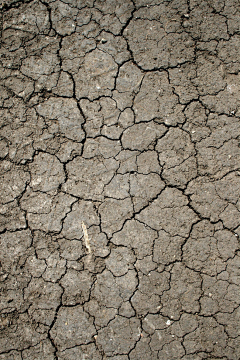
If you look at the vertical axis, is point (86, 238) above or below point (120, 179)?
below

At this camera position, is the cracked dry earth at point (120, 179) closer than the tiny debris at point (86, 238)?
Yes

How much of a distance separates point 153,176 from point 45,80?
4.68ft

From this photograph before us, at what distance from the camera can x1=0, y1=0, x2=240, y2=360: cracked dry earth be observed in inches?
93.5

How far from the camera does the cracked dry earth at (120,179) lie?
238 centimetres

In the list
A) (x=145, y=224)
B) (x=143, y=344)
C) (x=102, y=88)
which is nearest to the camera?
(x=143, y=344)

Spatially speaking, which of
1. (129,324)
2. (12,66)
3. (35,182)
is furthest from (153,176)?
(12,66)

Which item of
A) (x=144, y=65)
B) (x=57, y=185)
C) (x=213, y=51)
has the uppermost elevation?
(x=144, y=65)

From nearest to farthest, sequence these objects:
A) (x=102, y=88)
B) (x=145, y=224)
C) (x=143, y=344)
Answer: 1. (x=143, y=344)
2. (x=145, y=224)
3. (x=102, y=88)

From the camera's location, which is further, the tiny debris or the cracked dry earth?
the tiny debris

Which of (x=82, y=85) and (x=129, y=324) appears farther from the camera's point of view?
(x=82, y=85)

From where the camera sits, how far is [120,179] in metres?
2.56

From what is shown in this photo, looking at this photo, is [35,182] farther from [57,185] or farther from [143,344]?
[143,344]

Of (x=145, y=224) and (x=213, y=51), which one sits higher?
(x=213, y=51)

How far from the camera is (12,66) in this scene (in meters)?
2.76
